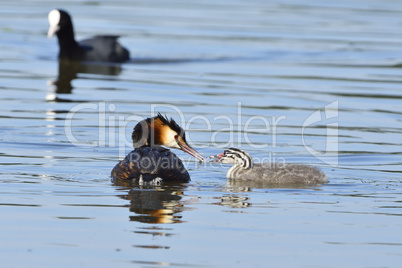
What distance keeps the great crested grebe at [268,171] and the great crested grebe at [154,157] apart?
1.76ft

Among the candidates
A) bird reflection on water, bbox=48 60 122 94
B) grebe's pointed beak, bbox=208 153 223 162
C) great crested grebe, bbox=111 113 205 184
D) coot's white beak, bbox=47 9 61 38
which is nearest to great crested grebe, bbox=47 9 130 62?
coot's white beak, bbox=47 9 61 38

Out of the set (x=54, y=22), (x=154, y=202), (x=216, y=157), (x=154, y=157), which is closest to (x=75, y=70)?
(x=54, y=22)

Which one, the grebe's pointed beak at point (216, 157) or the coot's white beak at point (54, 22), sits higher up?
the coot's white beak at point (54, 22)

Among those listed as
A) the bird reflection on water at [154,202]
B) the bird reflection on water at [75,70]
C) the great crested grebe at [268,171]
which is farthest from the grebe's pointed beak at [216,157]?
the bird reflection on water at [75,70]

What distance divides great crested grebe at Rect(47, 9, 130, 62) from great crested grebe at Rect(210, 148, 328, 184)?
33.0ft

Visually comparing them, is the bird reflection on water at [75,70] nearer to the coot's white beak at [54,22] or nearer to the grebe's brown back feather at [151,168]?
the coot's white beak at [54,22]

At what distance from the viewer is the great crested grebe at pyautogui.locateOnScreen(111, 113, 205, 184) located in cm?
970

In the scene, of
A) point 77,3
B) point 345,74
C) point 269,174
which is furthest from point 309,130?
point 77,3

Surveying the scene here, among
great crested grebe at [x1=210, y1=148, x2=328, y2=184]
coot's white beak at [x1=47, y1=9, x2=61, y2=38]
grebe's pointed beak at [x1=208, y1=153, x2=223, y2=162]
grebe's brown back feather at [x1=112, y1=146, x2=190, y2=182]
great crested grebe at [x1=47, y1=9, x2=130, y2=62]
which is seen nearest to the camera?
grebe's brown back feather at [x1=112, y1=146, x2=190, y2=182]

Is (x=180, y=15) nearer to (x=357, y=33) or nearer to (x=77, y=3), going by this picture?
(x=77, y=3)

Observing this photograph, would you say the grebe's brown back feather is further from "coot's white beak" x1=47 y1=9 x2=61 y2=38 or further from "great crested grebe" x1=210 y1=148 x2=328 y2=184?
"coot's white beak" x1=47 y1=9 x2=61 y2=38

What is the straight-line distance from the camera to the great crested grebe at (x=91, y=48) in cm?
2020

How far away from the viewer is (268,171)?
A: 33.2 ft

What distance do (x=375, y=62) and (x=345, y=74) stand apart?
1.91 meters
